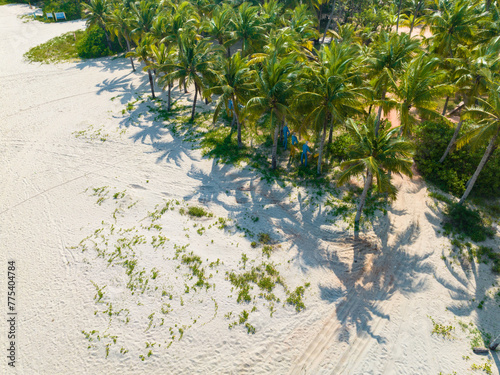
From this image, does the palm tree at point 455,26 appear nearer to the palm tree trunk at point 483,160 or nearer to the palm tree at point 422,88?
the palm tree at point 422,88

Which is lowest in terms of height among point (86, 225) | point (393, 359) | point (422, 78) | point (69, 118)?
point (393, 359)

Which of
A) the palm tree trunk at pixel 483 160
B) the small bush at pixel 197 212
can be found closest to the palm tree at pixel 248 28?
the small bush at pixel 197 212

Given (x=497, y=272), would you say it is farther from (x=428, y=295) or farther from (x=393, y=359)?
(x=393, y=359)

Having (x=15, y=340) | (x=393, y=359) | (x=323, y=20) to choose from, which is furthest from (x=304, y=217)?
(x=323, y=20)

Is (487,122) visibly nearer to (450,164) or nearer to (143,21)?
(450,164)

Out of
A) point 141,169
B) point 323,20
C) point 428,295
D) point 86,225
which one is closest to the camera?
point 428,295

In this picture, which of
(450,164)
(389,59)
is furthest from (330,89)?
(450,164)

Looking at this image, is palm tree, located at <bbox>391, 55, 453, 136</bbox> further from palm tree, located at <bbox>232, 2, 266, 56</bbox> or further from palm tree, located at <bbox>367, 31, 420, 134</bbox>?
palm tree, located at <bbox>232, 2, 266, 56</bbox>
